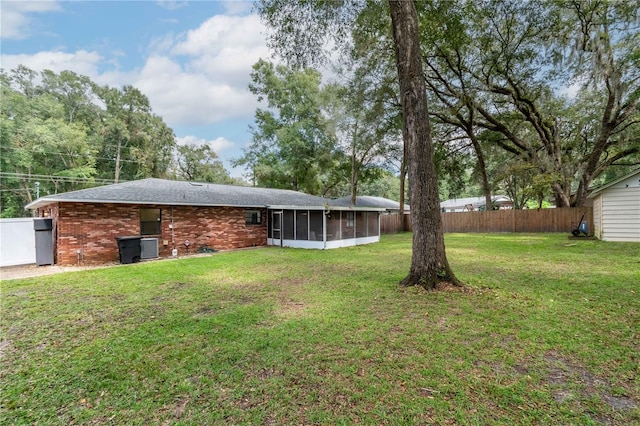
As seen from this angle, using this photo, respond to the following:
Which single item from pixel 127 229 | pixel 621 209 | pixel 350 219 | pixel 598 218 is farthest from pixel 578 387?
pixel 598 218

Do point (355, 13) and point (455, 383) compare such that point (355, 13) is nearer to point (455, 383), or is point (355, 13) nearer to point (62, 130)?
point (455, 383)

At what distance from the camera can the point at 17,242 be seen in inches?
377

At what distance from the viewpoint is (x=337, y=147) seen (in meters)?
23.7

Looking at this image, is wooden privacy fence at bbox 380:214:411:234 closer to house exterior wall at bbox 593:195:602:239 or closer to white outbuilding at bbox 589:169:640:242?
house exterior wall at bbox 593:195:602:239

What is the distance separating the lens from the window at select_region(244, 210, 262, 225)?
1366 cm

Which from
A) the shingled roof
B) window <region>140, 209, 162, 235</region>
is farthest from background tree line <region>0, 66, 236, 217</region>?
window <region>140, 209, 162, 235</region>

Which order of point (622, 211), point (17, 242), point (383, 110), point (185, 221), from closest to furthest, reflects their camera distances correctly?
point (17, 242)
point (622, 211)
point (185, 221)
point (383, 110)

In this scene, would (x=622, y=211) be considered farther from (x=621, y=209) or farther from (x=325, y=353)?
(x=325, y=353)

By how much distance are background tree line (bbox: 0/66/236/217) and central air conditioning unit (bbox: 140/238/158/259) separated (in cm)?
1887

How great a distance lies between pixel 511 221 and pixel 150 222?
1980 centimetres

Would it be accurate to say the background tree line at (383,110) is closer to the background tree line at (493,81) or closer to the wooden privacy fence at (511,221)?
the background tree line at (493,81)

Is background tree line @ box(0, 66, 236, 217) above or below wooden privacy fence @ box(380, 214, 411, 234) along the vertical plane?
above

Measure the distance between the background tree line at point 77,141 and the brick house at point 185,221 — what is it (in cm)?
1323

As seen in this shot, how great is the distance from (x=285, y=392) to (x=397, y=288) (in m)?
3.65
